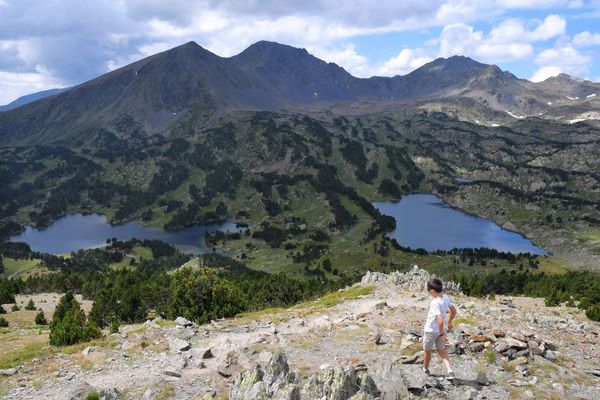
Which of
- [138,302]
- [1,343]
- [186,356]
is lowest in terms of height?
[138,302]

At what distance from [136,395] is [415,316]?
85.2 ft

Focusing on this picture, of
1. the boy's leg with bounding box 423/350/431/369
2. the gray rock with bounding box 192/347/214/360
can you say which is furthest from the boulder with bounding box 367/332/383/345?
the gray rock with bounding box 192/347/214/360

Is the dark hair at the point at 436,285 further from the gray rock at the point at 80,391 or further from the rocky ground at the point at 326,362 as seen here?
the gray rock at the point at 80,391

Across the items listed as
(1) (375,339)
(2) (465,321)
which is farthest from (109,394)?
(2) (465,321)

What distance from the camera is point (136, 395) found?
88.8 feet

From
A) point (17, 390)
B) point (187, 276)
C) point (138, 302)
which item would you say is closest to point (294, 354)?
point (17, 390)

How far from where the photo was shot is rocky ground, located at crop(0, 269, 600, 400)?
23703mm

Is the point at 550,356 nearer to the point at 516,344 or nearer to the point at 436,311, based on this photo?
the point at 516,344

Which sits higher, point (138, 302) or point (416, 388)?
point (416, 388)

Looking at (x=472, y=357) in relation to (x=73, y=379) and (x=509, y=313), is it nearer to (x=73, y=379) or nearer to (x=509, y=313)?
(x=509, y=313)

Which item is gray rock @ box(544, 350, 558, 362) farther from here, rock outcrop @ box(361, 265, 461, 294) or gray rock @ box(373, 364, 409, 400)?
rock outcrop @ box(361, 265, 461, 294)

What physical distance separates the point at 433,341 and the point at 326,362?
31.7ft

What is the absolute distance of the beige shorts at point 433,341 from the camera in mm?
23258

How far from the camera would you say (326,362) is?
101 feet
